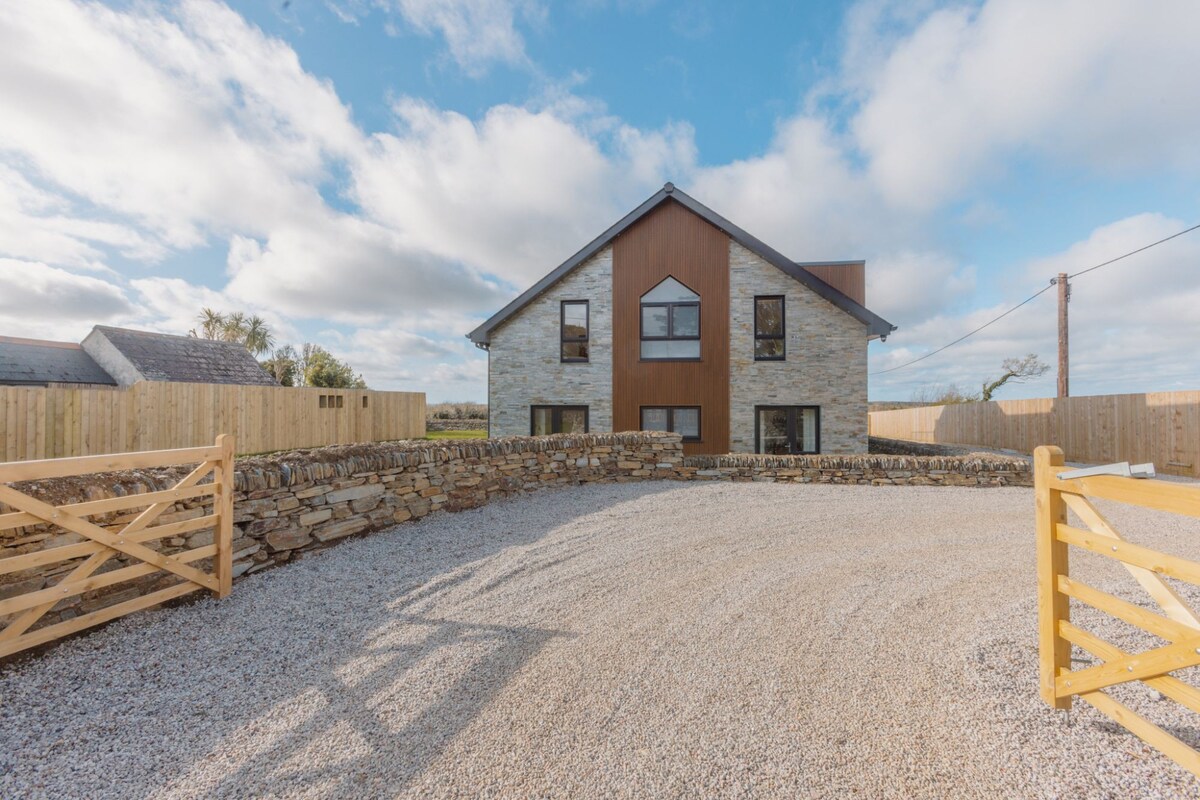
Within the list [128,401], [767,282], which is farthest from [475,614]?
[128,401]

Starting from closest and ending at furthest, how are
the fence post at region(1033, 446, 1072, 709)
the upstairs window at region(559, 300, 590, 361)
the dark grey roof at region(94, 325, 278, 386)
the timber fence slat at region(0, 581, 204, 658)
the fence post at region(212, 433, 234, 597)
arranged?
the fence post at region(1033, 446, 1072, 709), the timber fence slat at region(0, 581, 204, 658), the fence post at region(212, 433, 234, 597), the upstairs window at region(559, 300, 590, 361), the dark grey roof at region(94, 325, 278, 386)

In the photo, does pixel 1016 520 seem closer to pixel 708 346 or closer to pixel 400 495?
pixel 708 346

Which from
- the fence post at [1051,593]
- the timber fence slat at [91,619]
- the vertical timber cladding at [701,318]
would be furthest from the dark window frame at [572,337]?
the fence post at [1051,593]

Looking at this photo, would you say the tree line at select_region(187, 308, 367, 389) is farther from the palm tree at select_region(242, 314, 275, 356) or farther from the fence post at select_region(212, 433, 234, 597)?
the fence post at select_region(212, 433, 234, 597)

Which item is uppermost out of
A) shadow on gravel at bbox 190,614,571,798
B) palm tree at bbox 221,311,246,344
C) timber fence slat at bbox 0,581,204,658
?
palm tree at bbox 221,311,246,344

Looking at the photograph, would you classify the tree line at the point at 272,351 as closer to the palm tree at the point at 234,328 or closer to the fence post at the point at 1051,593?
the palm tree at the point at 234,328

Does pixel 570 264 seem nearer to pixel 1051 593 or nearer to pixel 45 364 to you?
pixel 1051 593

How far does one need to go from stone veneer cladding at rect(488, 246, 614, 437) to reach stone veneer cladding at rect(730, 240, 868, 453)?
11.3ft

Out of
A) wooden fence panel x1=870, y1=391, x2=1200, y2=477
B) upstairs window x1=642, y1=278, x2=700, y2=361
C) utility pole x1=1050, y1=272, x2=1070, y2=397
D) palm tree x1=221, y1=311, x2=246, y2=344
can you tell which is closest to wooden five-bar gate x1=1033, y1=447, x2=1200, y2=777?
upstairs window x1=642, y1=278, x2=700, y2=361

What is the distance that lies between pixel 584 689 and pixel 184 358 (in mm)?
24062

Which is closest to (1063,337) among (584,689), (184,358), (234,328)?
(584,689)

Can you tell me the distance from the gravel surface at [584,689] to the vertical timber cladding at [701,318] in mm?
7840

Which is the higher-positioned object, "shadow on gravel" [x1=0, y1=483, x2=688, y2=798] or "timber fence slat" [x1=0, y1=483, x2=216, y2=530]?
"timber fence slat" [x1=0, y1=483, x2=216, y2=530]

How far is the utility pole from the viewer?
565 inches
